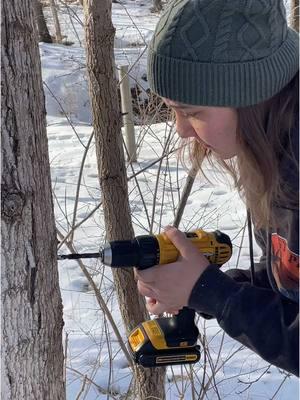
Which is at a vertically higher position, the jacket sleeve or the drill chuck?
the drill chuck

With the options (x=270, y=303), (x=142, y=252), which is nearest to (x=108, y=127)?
(x=142, y=252)

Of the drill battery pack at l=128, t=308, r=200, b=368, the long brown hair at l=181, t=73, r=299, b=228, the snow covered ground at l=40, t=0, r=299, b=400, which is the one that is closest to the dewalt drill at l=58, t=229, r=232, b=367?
the drill battery pack at l=128, t=308, r=200, b=368

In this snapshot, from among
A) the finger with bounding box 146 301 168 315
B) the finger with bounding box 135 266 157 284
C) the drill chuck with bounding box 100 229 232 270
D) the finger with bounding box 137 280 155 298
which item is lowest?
the finger with bounding box 146 301 168 315

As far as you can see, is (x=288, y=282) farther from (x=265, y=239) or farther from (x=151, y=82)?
(x=151, y=82)

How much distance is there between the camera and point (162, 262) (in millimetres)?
1663

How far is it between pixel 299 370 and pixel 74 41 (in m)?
12.4

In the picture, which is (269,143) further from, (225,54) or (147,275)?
(147,275)

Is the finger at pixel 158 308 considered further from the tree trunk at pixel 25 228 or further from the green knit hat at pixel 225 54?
the green knit hat at pixel 225 54

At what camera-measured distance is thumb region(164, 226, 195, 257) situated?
163 cm

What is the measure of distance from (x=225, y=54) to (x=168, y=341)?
0.80 meters

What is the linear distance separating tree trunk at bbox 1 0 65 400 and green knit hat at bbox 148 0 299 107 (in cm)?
34

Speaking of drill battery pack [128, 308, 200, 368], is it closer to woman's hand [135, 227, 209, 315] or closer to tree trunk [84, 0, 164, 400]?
woman's hand [135, 227, 209, 315]

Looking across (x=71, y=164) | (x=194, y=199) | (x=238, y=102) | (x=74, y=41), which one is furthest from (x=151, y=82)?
(x=74, y=41)

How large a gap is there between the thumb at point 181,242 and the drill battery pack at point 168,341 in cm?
25
